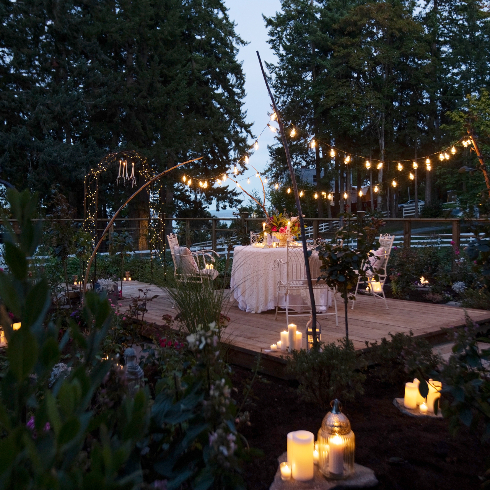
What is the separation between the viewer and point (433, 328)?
4301mm

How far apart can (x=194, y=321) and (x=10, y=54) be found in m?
14.0

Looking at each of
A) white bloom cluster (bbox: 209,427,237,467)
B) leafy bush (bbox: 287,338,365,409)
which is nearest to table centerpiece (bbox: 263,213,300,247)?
leafy bush (bbox: 287,338,365,409)

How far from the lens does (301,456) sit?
6.01 ft

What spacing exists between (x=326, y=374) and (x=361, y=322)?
7.26 ft

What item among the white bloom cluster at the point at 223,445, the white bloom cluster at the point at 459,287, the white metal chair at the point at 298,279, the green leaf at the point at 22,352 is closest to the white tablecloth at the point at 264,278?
the white metal chair at the point at 298,279

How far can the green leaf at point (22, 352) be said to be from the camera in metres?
0.46

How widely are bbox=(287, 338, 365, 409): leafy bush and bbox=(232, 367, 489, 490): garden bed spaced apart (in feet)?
0.37

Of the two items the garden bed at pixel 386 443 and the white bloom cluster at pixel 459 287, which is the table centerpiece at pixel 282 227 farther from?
the garden bed at pixel 386 443

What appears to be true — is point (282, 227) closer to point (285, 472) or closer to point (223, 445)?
point (285, 472)

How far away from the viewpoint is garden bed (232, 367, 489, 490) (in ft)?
6.08

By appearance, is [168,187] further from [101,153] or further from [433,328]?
[433,328]

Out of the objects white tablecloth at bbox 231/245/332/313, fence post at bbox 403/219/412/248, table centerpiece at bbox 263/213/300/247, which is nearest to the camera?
white tablecloth at bbox 231/245/332/313

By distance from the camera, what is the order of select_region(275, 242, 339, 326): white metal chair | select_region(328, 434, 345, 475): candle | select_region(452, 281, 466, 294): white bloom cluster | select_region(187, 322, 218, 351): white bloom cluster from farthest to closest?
select_region(452, 281, 466, 294): white bloom cluster
select_region(275, 242, 339, 326): white metal chair
select_region(328, 434, 345, 475): candle
select_region(187, 322, 218, 351): white bloom cluster

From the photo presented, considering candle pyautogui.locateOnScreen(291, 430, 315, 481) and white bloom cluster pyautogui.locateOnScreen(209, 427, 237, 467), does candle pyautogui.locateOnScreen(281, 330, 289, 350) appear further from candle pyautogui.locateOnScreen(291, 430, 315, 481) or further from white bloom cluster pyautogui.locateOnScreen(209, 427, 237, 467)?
white bloom cluster pyautogui.locateOnScreen(209, 427, 237, 467)
